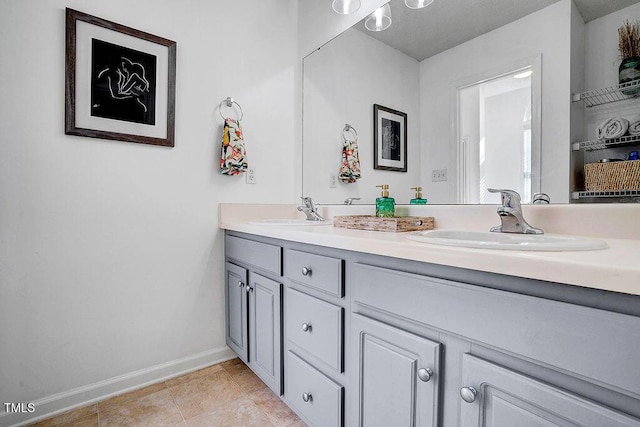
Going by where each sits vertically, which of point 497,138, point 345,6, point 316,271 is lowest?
point 316,271

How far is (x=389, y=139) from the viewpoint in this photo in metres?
1.56

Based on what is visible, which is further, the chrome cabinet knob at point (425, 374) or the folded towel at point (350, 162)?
the folded towel at point (350, 162)

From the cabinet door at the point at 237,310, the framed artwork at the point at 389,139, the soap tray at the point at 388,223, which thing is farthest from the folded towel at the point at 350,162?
the cabinet door at the point at 237,310

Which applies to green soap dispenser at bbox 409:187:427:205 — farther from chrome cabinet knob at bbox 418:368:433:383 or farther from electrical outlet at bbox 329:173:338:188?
chrome cabinet knob at bbox 418:368:433:383

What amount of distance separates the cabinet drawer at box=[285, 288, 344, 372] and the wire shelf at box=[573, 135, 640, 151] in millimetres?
917

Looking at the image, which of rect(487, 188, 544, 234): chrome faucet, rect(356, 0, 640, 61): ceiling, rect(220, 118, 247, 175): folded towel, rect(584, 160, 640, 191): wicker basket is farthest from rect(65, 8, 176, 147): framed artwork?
rect(584, 160, 640, 191): wicker basket

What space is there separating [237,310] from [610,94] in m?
1.77

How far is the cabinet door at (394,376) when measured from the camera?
0.78 m

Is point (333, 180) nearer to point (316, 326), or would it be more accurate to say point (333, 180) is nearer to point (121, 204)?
point (316, 326)

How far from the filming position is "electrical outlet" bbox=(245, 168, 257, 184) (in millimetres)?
1982

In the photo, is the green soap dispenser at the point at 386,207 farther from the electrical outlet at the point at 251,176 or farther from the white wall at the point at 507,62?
the electrical outlet at the point at 251,176

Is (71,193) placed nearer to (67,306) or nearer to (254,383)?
(67,306)

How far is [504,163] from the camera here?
1169 mm

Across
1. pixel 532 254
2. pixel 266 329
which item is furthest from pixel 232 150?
pixel 532 254
